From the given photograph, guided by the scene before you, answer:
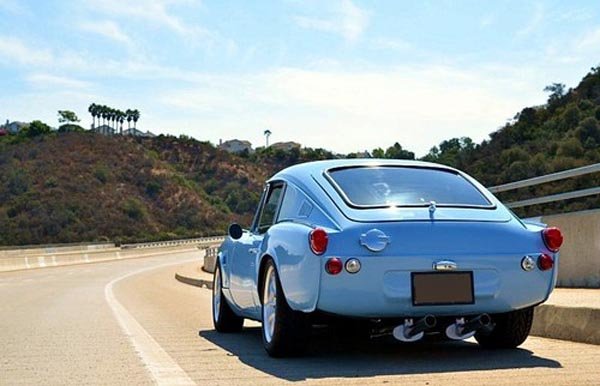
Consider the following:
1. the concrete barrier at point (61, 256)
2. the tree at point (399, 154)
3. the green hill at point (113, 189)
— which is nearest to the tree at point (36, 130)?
the green hill at point (113, 189)

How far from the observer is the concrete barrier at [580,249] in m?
10.5

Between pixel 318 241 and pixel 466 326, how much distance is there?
48.3 inches

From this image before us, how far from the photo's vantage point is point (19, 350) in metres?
8.25

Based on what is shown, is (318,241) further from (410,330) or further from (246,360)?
(246,360)

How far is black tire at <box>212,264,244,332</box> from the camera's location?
915 cm

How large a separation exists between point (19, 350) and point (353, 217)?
376cm

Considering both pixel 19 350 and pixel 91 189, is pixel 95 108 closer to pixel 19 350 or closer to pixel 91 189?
pixel 91 189

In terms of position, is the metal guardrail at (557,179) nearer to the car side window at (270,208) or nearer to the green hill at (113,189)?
the car side window at (270,208)

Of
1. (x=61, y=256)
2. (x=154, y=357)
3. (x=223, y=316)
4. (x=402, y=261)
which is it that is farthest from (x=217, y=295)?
(x=61, y=256)

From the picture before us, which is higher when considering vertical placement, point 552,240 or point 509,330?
point 552,240

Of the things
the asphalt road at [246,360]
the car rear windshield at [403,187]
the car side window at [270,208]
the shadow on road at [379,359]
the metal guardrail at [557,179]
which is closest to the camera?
the asphalt road at [246,360]

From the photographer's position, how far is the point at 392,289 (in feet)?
19.7

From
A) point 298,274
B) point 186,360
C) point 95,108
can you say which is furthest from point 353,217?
point 95,108

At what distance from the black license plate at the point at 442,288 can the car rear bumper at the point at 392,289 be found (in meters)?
0.03
